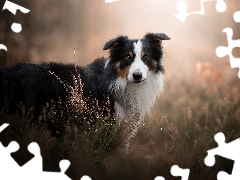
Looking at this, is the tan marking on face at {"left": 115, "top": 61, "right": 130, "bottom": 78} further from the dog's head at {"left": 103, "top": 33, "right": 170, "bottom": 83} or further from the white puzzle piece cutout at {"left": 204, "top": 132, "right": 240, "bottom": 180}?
the white puzzle piece cutout at {"left": 204, "top": 132, "right": 240, "bottom": 180}

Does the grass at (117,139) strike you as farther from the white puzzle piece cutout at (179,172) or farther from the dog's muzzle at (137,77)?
the dog's muzzle at (137,77)

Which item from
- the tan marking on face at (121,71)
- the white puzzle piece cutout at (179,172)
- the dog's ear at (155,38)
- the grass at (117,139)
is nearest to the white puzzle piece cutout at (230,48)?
the grass at (117,139)

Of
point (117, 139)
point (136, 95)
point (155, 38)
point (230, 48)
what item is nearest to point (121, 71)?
point (136, 95)

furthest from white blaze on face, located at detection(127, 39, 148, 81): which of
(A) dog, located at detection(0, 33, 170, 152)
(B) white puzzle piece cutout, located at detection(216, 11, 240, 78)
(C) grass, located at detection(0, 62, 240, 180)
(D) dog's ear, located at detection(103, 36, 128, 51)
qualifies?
(B) white puzzle piece cutout, located at detection(216, 11, 240, 78)

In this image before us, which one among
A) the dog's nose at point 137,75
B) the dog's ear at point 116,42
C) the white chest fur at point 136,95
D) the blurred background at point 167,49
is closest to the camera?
the blurred background at point 167,49

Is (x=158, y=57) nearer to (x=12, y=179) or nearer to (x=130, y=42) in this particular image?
(x=130, y=42)

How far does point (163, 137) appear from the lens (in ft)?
13.6

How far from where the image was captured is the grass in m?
3.31

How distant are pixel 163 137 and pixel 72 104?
3.69 ft

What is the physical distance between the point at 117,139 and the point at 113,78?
78 cm

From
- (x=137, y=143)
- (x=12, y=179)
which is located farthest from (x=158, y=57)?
(x=12, y=179)

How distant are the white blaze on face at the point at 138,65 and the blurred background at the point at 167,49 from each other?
23 cm

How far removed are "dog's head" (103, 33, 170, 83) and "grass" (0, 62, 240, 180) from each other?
469mm

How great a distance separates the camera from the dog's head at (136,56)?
3.85 m
